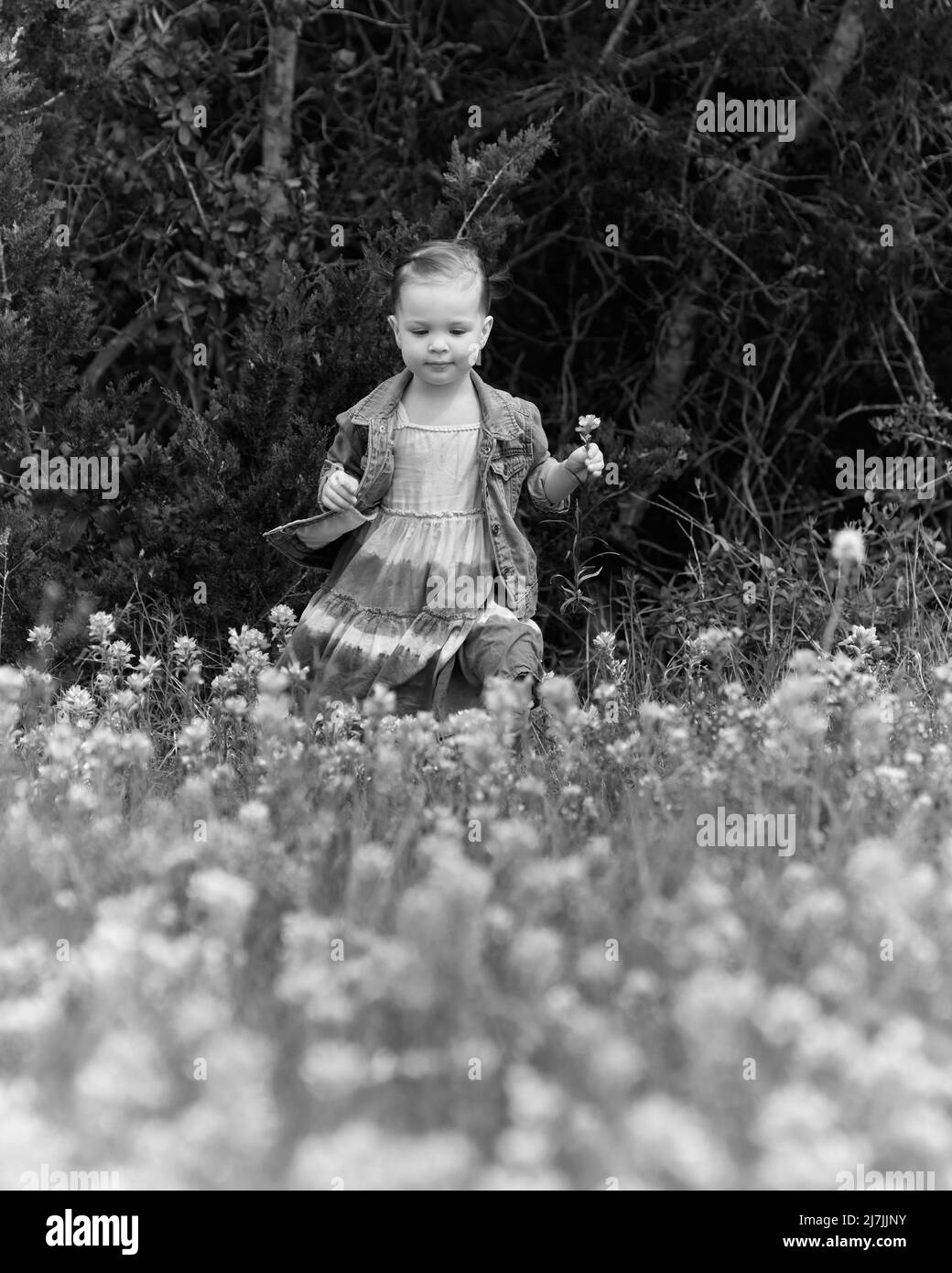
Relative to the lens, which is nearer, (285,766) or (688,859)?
(688,859)

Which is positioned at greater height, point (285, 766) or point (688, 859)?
point (285, 766)

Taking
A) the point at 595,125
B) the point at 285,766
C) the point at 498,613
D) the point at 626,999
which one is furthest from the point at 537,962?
the point at 595,125

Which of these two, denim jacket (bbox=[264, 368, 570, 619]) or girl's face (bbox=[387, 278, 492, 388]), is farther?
denim jacket (bbox=[264, 368, 570, 619])

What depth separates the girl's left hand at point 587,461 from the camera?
4148mm

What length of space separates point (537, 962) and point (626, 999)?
5.8 inches

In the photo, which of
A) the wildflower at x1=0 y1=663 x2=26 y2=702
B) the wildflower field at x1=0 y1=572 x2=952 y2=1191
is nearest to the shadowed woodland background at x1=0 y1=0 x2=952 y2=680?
the wildflower at x1=0 y1=663 x2=26 y2=702

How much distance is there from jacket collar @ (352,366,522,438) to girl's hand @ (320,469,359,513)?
0.23 metres

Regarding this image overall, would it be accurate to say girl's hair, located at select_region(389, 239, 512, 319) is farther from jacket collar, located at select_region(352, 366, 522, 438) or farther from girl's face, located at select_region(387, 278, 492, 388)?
jacket collar, located at select_region(352, 366, 522, 438)

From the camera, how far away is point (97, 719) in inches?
179

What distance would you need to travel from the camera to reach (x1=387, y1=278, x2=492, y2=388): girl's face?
13.5 ft

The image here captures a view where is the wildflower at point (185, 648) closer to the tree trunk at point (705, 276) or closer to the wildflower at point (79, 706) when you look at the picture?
the wildflower at point (79, 706)

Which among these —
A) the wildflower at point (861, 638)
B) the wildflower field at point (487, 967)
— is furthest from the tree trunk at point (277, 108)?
the wildflower field at point (487, 967)

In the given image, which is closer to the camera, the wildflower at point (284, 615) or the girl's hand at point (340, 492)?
the girl's hand at point (340, 492)

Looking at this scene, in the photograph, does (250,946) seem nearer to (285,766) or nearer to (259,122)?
(285,766)
